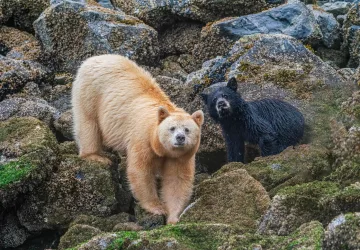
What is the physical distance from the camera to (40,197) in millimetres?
10484

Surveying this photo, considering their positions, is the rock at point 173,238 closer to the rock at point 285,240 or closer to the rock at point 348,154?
the rock at point 285,240

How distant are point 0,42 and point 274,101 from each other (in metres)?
5.51

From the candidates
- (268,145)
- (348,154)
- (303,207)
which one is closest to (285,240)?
(303,207)

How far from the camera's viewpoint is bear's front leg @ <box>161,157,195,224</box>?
10.6 metres

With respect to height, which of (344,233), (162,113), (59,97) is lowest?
(59,97)

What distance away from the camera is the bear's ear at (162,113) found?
35.4ft

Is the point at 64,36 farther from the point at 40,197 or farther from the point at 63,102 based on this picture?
the point at 40,197

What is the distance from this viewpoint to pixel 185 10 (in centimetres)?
1578

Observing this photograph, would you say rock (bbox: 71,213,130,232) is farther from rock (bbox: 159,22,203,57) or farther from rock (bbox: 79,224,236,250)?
rock (bbox: 159,22,203,57)

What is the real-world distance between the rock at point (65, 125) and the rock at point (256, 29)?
3276mm

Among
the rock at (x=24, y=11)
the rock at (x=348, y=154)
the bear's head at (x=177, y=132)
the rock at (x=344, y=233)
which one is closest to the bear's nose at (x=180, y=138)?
the bear's head at (x=177, y=132)

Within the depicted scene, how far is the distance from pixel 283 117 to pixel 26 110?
3.94 metres

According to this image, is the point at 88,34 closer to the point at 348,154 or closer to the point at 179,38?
the point at 179,38

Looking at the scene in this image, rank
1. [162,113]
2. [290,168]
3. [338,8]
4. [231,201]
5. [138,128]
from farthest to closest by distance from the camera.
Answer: [338,8], [138,128], [162,113], [290,168], [231,201]
